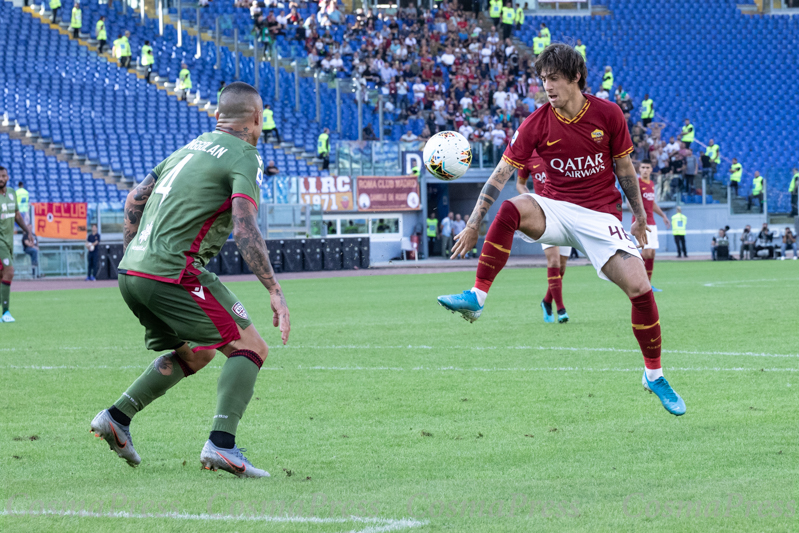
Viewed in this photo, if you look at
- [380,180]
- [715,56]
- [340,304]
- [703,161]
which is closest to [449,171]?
[340,304]

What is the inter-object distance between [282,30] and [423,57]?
6.10 m

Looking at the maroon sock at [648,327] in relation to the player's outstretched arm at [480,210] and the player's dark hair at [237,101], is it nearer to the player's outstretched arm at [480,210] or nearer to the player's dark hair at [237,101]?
the player's outstretched arm at [480,210]

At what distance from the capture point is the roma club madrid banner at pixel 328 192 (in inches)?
1310

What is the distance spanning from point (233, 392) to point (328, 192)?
97.6 feet

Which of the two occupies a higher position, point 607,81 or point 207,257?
A: point 607,81

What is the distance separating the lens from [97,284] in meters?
24.9

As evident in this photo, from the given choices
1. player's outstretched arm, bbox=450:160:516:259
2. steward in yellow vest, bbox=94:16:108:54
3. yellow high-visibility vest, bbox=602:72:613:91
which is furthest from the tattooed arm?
yellow high-visibility vest, bbox=602:72:613:91

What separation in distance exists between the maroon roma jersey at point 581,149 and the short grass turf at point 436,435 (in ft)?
4.76

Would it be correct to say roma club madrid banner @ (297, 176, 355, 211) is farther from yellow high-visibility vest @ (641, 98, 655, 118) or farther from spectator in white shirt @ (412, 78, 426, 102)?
yellow high-visibility vest @ (641, 98, 655, 118)

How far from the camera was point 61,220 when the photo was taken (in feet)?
91.9

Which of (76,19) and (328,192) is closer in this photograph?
(328,192)

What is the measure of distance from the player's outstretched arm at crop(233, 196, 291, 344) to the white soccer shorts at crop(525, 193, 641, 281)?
7.39ft

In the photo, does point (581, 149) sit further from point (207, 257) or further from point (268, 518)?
point (268, 518)

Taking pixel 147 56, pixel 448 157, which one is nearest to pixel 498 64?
pixel 147 56
